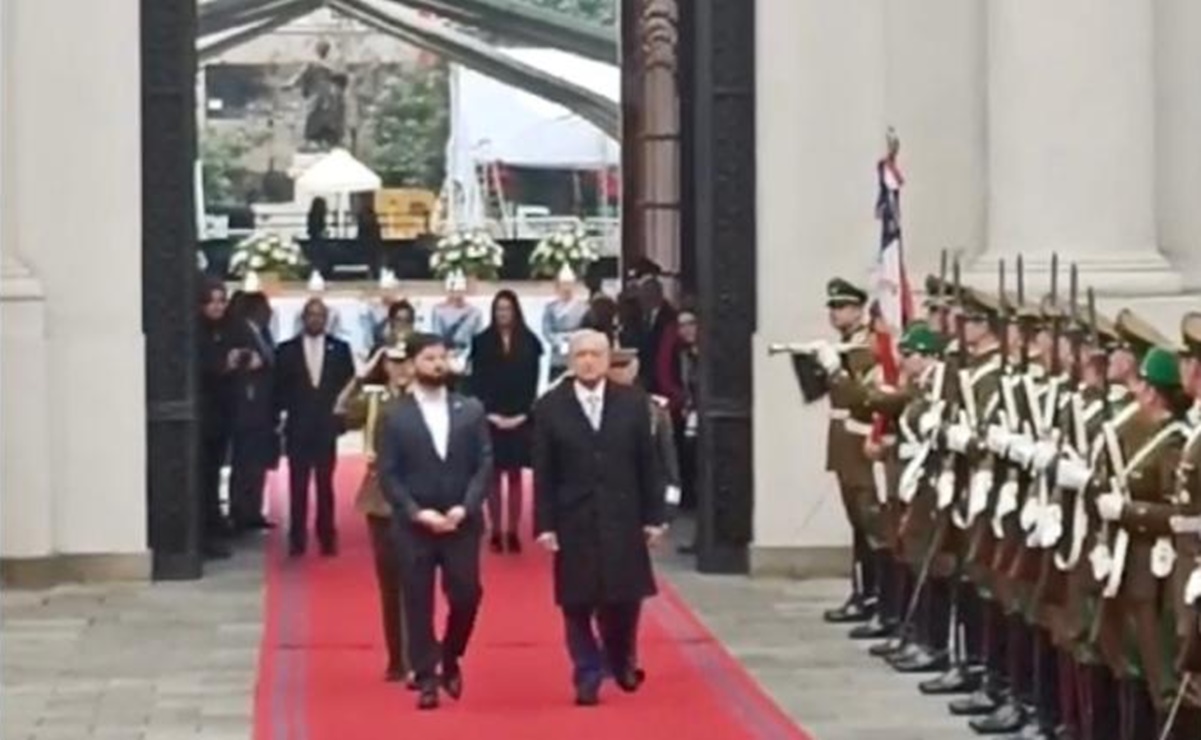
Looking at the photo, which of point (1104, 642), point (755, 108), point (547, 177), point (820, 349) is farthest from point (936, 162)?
point (547, 177)

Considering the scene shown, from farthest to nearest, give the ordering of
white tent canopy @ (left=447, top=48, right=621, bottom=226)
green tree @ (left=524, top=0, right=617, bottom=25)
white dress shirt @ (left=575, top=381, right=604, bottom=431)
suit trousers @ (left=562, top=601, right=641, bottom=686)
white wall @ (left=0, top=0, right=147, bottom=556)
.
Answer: green tree @ (left=524, top=0, right=617, bottom=25) → white tent canopy @ (left=447, top=48, right=621, bottom=226) → white wall @ (left=0, top=0, right=147, bottom=556) → white dress shirt @ (left=575, top=381, right=604, bottom=431) → suit trousers @ (left=562, top=601, right=641, bottom=686)

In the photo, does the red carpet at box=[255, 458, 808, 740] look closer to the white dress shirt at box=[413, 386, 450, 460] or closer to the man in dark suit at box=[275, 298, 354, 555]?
the man in dark suit at box=[275, 298, 354, 555]

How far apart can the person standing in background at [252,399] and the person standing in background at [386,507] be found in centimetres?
609

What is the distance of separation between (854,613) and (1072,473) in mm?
5838

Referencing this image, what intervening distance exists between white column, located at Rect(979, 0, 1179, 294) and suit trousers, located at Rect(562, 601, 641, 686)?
486 cm

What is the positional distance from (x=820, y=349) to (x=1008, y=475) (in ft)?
13.0

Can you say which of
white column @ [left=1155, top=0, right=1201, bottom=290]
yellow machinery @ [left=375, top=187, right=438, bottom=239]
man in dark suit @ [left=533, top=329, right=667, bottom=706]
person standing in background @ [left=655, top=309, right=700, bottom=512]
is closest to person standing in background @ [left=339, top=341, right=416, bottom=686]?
man in dark suit @ [left=533, top=329, right=667, bottom=706]

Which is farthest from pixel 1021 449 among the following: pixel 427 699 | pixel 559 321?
pixel 559 321

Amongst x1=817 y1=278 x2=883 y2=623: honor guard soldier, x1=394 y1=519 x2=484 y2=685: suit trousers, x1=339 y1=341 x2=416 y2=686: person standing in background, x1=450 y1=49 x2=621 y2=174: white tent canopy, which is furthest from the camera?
x1=450 y1=49 x2=621 y2=174: white tent canopy

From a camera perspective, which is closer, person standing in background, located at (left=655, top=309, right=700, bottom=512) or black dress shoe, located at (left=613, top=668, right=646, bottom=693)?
black dress shoe, located at (left=613, top=668, right=646, bottom=693)

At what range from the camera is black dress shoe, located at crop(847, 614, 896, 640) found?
1895 cm

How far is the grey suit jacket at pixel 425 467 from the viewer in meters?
16.6

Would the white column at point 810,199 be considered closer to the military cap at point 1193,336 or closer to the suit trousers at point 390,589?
the suit trousers at point 390,589

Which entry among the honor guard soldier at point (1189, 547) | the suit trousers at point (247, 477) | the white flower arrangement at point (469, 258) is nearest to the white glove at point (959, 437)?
the honor guard soldier at point (1189, 547)
